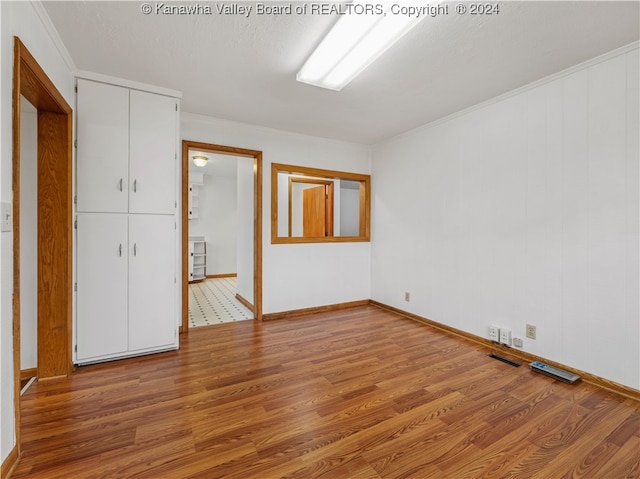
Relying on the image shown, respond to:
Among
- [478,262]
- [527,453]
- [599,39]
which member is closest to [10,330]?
[527,453]

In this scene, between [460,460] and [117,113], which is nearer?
[460,460]

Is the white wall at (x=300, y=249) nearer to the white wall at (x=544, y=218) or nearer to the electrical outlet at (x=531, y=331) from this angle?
the white wall at (x=544, y=218)

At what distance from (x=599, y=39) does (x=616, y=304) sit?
1864 millimetres

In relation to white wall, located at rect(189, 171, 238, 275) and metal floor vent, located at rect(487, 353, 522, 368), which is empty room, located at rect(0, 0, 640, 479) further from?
white wall, located at rect(189, 171, 238, 275)

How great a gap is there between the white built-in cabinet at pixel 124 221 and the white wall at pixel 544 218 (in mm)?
2920

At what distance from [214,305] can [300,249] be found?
172 centimetres

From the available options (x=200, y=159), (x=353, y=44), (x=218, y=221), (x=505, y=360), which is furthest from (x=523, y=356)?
(x=218, y=221)

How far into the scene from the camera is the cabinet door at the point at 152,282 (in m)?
2.78

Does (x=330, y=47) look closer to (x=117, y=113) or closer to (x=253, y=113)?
(x=253, y=113)

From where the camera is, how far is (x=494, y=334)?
10.00 ft

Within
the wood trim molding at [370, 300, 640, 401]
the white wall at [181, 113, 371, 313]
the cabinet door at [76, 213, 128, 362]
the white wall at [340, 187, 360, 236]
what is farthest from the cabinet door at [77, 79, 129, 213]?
the white wall at [340, 187, 360, 236]

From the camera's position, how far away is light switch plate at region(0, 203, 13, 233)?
4.67 feet

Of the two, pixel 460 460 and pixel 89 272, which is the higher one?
pixel 89 272

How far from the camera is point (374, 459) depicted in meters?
1.59
